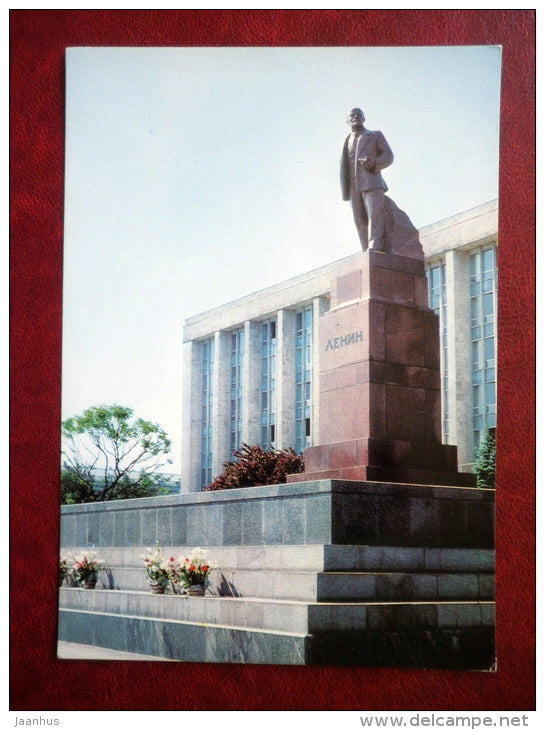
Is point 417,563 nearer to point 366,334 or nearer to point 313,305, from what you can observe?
point 366,334

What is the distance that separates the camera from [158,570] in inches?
480

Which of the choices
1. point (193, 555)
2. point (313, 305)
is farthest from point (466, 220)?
point (193, 555)

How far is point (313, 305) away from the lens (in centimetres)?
3350

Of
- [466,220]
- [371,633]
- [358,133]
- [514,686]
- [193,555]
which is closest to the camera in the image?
[514,686]

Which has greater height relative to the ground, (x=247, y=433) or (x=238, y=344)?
(x=238, y=344)

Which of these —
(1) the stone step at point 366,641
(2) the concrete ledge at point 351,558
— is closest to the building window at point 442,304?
(2) the concrete ledge at point 351,558

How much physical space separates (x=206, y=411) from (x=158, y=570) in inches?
1006

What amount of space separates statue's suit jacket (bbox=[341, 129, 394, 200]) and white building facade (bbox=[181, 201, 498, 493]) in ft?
50.8

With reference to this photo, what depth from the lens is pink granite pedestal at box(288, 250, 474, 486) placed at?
1215 cm

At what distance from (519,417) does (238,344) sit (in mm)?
27776

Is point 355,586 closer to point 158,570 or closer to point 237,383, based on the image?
point 158,570

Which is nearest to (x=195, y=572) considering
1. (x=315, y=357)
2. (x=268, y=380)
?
(x=315, y=357)

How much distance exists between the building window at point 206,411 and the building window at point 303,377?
348cm

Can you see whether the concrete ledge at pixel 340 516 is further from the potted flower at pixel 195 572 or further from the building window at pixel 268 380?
the building window at pixel 268 380
